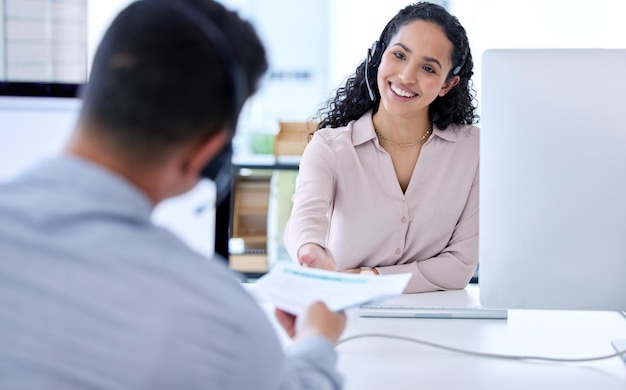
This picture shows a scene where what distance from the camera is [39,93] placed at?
90cm

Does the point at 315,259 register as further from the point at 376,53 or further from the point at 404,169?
the point at 376,53

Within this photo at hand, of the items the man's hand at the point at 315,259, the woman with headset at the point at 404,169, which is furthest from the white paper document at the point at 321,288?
the woman with headset at the point at 404,169

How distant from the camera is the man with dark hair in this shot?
49 cm

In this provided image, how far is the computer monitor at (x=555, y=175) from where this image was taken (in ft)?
3.42

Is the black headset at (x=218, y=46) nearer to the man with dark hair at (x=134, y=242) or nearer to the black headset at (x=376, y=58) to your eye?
the man with dark hair at (x=134, y=242)

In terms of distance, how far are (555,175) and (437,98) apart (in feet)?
2.82

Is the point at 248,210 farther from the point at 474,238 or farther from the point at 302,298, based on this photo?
the point at 302,298

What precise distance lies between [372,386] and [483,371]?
0.19 metres

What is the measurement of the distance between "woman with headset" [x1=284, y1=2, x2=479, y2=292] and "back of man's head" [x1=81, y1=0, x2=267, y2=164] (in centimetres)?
100

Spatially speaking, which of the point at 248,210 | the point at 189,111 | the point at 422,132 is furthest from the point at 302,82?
the point at 189,111

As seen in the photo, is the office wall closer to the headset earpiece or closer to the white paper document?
the headset earpiece

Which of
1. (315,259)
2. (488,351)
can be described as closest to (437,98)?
(315,259)

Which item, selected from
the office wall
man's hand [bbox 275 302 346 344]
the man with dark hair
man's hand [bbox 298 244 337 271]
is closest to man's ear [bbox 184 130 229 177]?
the man with dark hair

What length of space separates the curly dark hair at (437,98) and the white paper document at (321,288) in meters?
0.93
